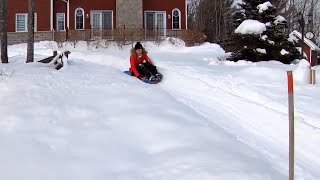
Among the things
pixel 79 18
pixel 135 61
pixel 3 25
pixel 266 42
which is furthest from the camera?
pixel 79 18

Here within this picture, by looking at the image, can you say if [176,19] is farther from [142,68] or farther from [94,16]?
[142,68]

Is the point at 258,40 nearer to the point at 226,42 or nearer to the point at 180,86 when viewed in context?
the point at 226,42

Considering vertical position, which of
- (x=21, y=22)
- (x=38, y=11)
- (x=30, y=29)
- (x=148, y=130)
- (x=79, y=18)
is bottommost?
(x=148, y=130)

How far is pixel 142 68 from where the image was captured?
13.0 metres

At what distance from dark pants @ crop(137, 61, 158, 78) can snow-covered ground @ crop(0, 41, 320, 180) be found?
121 centimetres

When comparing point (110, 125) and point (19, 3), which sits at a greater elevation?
point (19, 3)

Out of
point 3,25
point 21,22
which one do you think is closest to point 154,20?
point 21,22

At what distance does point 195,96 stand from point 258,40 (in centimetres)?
820

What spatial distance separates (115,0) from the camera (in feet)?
115

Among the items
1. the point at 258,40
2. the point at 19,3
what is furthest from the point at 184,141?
the point at 19,3

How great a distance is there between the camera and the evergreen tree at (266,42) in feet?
58.9

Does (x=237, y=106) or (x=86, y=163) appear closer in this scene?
(x=86, y=163)

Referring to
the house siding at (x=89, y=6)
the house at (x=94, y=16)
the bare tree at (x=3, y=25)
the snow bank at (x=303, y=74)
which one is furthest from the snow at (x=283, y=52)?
the house siding at (x=89, y=6)

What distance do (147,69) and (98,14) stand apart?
23.3 metres
